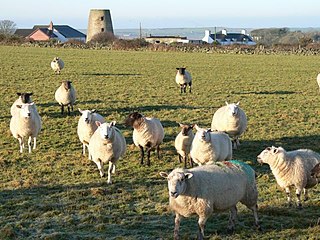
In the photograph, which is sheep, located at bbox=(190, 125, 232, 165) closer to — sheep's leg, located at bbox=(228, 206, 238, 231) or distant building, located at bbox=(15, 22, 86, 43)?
sheep's leg, located at bbox=(228, 206, 238, 231)

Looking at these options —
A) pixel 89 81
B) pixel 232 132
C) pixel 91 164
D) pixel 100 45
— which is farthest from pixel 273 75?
pixel 100 45

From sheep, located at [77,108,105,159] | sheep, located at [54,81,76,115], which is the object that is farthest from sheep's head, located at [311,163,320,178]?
sheep, located at [54,81,76,115]

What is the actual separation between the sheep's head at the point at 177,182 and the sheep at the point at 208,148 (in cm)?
320

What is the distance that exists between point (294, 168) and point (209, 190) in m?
2.12

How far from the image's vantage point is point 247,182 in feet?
23.3

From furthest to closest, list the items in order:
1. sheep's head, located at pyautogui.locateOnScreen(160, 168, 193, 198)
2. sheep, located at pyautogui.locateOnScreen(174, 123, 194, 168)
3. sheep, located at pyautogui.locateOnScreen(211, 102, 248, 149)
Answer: sheep, located at pyautogui.locateOnScreen(211, 102, 248, 149) < sheep, located at pyautogui.locateOnScreen(174, 123, 194, 168) < sheep's head, located at pyautogui.locateOnScreen(160, 168, 193, 198)

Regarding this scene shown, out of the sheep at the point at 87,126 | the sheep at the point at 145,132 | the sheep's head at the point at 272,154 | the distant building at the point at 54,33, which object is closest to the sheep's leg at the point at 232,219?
the sheep's head at the point at 272,154

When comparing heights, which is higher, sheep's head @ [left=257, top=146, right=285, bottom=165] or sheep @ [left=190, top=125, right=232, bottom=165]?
sheep's head @ [left=257, top=146, right=285, bottom=165]

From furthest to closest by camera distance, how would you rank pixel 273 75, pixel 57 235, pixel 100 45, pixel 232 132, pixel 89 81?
1. pixel 100 45
2. pixel 273 75
3. pixel 89 81
4. pixel 232 132
5. pixel 57 235

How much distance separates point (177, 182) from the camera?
21.1ft

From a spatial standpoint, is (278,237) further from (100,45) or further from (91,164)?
(100,45)

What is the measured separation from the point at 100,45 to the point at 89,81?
50313 mm

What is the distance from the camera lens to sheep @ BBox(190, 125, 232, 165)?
32.0 ft

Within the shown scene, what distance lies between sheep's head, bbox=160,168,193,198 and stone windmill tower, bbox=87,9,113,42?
348ft
